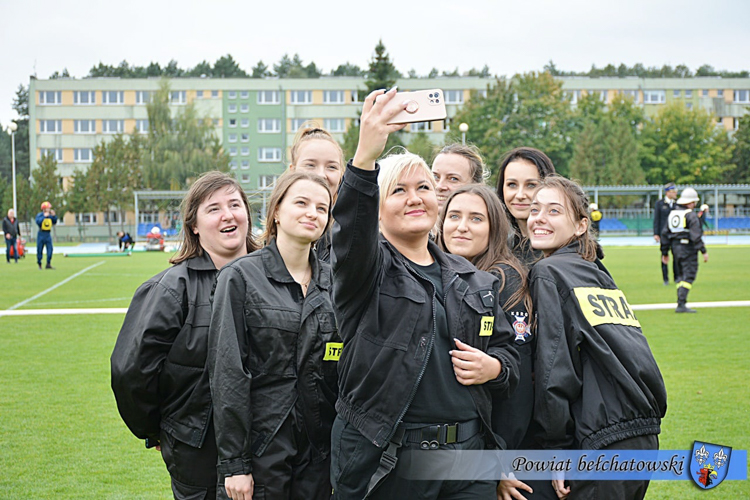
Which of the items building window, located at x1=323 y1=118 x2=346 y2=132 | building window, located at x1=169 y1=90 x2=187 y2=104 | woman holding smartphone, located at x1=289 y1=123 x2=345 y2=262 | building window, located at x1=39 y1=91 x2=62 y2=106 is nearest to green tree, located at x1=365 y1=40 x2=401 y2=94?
building window, located at x1=323 y1=118 x2=346 y2=132

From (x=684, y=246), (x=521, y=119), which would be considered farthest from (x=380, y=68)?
(x=684, y=246)

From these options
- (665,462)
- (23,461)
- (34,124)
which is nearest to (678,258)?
(665,462)

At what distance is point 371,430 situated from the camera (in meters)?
2.55

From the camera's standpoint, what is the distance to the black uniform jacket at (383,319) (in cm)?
243

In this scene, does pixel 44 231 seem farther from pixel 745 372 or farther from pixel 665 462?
pixel 665 462

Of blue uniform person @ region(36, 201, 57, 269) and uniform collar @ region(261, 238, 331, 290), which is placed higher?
uniform collar @ region(261, 238, 331, 290)

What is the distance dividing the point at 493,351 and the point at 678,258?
11553mm

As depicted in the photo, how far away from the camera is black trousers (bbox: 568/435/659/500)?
2748mm

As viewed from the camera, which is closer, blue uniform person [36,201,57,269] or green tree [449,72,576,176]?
blue uniform person [36,201,57,269]

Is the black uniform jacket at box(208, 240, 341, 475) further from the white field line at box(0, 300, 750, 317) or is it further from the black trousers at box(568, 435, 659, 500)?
the white field line at box(0, 300, 750, 317)

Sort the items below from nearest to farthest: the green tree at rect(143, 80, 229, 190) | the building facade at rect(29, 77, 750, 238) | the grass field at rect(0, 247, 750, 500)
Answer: the grass field at rect(0, 247, 750, 500) < the green tree at rect(143, 80, 229, 190) < the building facade at rect(29, 77, 750, 238)

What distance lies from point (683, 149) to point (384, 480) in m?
69.5

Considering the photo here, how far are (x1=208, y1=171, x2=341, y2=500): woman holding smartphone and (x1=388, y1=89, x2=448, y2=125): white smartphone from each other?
105cm

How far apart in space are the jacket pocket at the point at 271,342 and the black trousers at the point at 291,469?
0.22m
